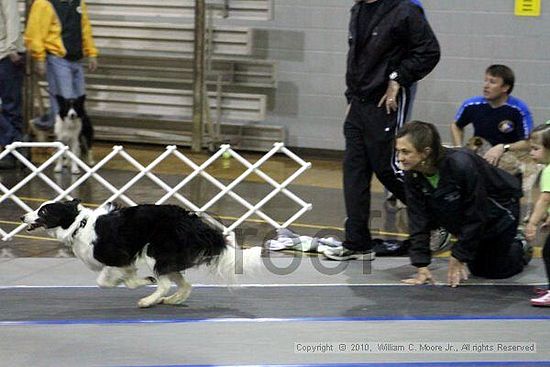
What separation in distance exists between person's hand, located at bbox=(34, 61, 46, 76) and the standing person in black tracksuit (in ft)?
14.4

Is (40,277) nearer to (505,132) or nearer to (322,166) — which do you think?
(505,132)

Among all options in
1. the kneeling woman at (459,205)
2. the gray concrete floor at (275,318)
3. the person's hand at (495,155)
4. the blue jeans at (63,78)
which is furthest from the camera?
the blue jeans at (63,78)

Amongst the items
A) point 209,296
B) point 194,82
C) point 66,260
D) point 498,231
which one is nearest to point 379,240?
point 498,231

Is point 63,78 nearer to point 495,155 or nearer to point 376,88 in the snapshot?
point 376,88

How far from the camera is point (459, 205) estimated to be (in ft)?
15.9

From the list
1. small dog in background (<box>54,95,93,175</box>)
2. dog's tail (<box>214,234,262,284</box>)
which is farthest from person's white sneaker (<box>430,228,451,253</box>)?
small dog in background (<box>54,95,93,175</box>)

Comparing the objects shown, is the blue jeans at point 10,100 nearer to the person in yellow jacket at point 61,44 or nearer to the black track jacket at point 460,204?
the person in yellow jacket at point 61,44

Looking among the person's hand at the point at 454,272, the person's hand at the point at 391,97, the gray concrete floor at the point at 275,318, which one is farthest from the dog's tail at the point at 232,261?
the person's hand at the point at 391,97

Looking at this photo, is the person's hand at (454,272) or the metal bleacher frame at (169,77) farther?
the metal bleacher frame at (169,77)

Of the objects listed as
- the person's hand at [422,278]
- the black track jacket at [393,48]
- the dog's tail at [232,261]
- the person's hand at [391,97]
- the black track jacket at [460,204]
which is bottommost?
the person's hand at [422,278]

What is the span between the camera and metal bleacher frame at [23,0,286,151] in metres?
Answer: 10.0

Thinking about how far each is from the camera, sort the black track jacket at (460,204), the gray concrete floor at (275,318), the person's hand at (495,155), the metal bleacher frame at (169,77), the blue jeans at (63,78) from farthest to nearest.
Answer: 1. the metal bleacher frame at (169,77)
2. the blue jeans at (63,78)
3. the person's hand at (495,155)
4. the black track jacket at (460,204)
5. the gray concrete floor at (275,318)

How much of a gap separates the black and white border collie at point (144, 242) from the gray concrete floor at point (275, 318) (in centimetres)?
15

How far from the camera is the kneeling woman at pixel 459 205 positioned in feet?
15.5
